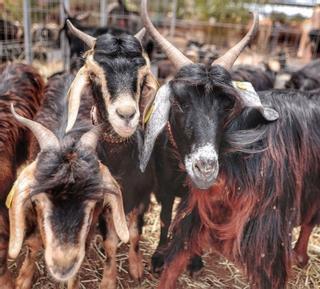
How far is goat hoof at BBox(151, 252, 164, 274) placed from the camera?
11.2 ft

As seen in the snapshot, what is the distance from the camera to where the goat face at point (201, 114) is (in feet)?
7.24

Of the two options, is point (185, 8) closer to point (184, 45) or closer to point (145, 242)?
point (184, 45)

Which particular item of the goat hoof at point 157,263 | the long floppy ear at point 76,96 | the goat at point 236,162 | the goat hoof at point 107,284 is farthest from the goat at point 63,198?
the goat hoof at point 157,263

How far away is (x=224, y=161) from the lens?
249 centimetres

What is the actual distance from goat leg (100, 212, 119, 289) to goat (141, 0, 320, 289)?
0.43 meters

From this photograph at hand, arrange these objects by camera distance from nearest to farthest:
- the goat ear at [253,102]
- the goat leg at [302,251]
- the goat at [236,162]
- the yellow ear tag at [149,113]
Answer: the goat at [236,162] → the goat ear at [253,102] → the yellow ear tag at [149,113] → the goat leg at [302,251]

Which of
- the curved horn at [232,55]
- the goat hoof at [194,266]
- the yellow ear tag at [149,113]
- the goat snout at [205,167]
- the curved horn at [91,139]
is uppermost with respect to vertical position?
the curved horn at [232,55]

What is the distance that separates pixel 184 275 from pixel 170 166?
1.02 metres

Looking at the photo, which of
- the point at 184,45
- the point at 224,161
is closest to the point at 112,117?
the point at 224,161

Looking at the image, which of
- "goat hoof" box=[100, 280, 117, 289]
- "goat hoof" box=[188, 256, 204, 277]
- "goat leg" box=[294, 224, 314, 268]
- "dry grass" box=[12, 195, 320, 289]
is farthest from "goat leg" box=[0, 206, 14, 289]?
"goat leg" box=[294, 224, 314, 268]

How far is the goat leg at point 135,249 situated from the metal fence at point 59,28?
4.09 metres

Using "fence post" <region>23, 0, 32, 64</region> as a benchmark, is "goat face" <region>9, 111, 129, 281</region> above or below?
below

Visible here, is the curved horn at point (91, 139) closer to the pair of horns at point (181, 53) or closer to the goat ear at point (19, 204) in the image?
the goat ear at point (19, 204)

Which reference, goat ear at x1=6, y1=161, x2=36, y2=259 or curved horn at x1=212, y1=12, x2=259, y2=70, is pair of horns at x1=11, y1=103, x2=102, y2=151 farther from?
curved horn at x1=212, y1=12, x2=259, y2=70
